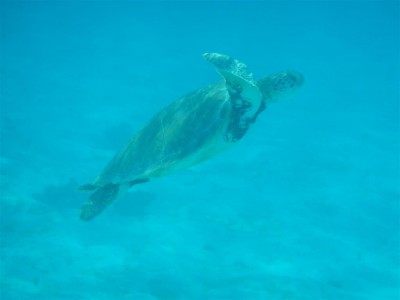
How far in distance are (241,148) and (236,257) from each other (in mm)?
7587

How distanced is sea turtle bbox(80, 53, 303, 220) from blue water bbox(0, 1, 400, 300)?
4389 mm

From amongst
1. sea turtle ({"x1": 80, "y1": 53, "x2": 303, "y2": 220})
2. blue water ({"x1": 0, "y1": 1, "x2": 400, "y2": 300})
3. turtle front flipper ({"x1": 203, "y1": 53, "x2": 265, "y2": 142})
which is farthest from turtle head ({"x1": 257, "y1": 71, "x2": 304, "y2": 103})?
blue water ({"x1": 0, "y1": 1, "x2": 400, "y2": 300})

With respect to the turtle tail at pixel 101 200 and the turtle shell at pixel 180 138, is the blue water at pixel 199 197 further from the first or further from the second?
the turtle shell at pixel 180 138

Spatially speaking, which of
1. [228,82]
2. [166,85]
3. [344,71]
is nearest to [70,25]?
[166,85]

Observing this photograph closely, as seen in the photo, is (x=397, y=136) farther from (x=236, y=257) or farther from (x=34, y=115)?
(x=34, y=115)

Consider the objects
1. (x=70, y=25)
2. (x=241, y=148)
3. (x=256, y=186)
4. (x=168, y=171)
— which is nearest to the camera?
(x=168, y=171)

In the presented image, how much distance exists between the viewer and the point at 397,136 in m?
22.9

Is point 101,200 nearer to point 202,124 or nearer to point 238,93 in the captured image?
point 202,124

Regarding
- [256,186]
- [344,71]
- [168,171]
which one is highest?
[344,71]

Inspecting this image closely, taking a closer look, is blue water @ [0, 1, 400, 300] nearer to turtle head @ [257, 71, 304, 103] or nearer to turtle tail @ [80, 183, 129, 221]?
turtle tail @ [80, 183, 129, 221]

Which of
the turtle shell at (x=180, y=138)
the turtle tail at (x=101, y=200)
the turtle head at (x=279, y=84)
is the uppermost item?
the turtle head at (x=279, y=84)

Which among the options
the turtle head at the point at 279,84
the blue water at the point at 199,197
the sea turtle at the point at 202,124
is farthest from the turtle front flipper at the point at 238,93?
the blue water at the point at 199,197

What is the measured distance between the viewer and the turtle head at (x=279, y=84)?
244 inches

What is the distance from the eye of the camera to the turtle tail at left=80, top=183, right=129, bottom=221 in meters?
6.88
